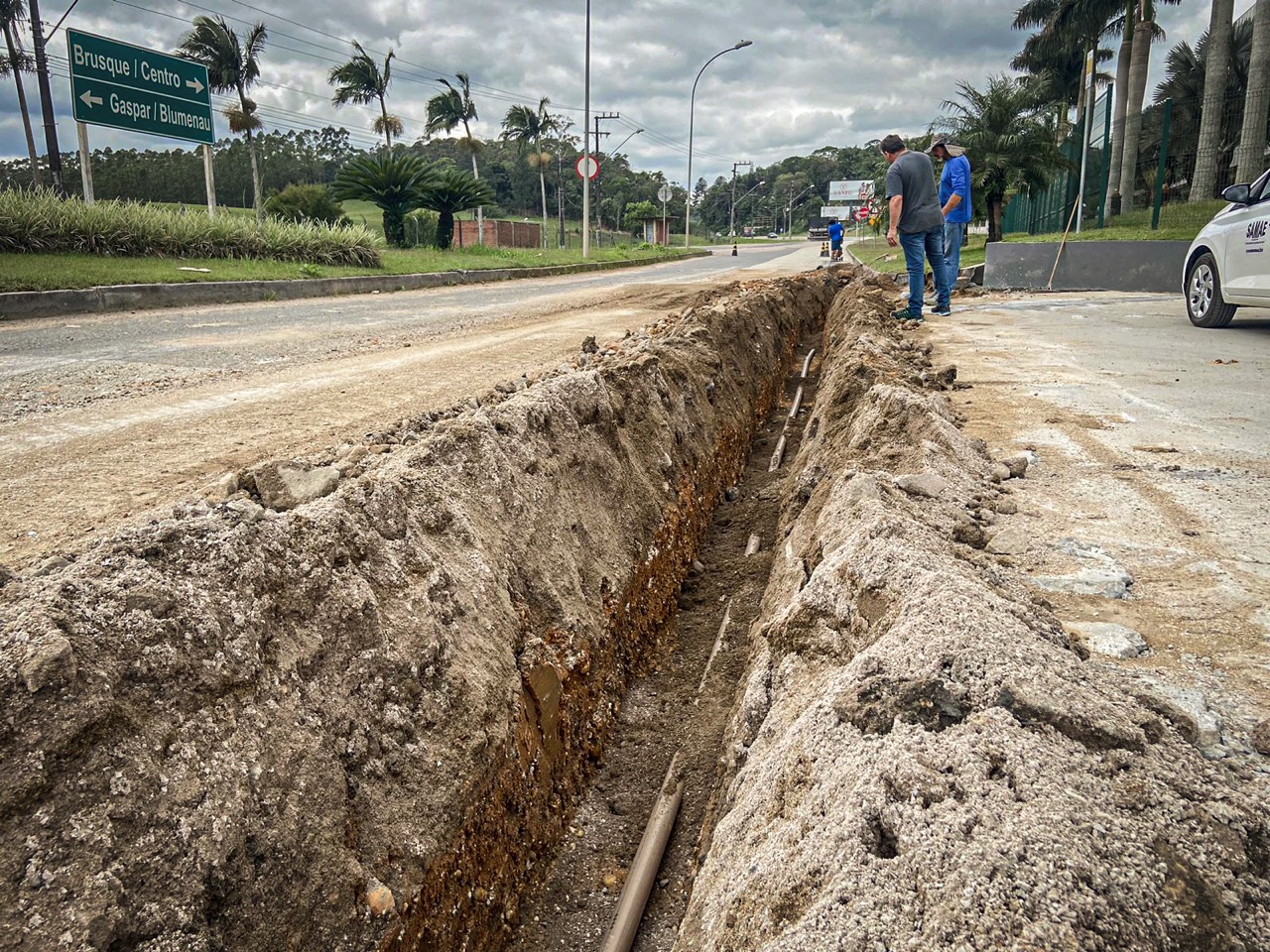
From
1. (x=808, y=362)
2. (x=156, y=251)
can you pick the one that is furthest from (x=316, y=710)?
(x=156, y=251)

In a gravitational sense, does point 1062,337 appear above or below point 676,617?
above

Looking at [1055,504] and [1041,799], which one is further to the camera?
[1055,504]

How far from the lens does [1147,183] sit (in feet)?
77.3

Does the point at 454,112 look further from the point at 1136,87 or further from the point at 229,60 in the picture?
the point at 1136,87

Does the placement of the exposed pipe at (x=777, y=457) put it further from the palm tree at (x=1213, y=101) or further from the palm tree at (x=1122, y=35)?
the palm tree at (x=1122, y=35)

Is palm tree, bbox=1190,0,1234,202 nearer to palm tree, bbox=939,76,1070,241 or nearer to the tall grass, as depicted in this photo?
palm tree, bbox=939,76,1070,241

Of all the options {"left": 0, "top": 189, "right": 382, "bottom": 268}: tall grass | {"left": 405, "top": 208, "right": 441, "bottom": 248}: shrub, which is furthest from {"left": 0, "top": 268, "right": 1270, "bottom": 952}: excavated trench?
{"left": 405, "top": 208, "right": 441, "bottom": 248}: shrub

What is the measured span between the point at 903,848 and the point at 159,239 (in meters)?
16.2

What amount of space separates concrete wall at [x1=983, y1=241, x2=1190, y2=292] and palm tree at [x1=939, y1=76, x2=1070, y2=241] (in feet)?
36.9

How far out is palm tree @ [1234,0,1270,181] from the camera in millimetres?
14680

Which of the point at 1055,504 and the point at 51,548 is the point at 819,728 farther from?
the point at 51,548

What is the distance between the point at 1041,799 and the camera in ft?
4.62

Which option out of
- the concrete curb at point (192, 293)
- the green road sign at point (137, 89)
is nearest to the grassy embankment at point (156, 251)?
the concrete curb at point (192, 293)

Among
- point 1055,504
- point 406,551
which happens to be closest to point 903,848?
point 406,551
